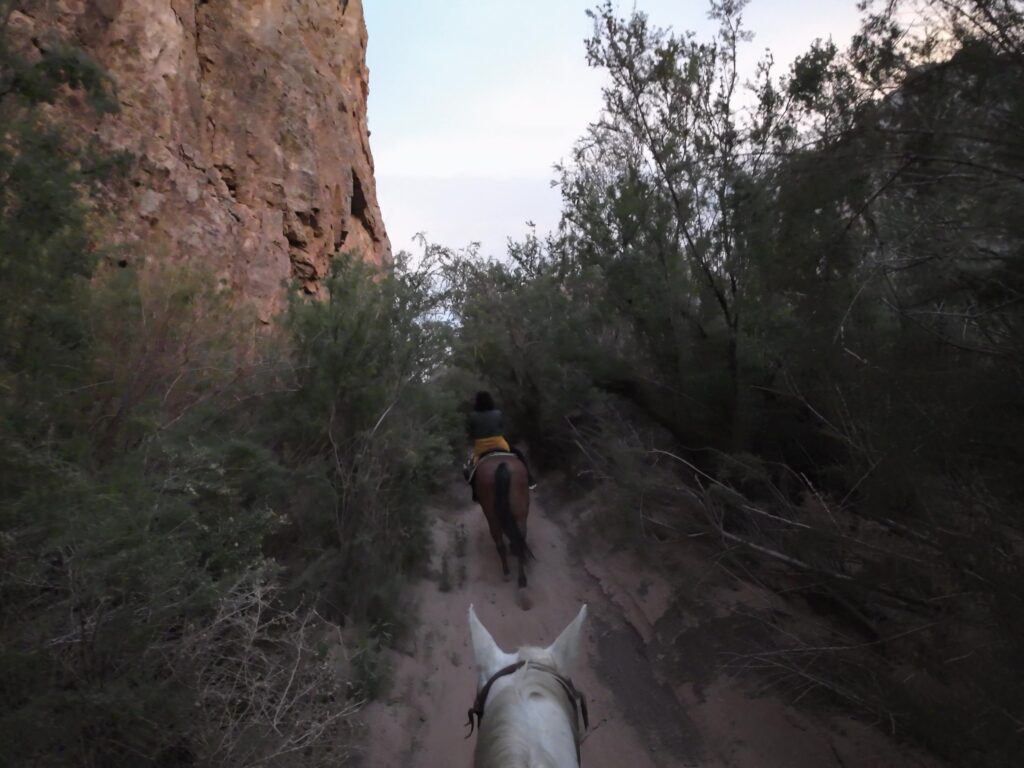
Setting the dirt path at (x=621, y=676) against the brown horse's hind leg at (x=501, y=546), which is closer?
the dirt path at (x=621, y=676)

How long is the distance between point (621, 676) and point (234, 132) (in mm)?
10915

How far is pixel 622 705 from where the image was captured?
24.5ft

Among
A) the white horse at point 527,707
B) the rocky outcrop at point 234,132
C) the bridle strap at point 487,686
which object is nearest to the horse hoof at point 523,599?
the rocky outcrop at point 234,132

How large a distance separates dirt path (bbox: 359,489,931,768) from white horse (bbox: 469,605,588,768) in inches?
86.3

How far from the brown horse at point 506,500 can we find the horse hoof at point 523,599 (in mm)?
66

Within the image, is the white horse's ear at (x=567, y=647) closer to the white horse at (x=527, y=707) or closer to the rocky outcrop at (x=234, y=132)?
the white horse at (x=527, y=707)

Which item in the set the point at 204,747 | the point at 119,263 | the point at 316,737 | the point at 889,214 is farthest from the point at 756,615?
the point at 119,263

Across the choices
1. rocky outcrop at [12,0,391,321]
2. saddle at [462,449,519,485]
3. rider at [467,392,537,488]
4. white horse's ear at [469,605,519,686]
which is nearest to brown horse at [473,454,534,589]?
saddle at [462,449,519,485]

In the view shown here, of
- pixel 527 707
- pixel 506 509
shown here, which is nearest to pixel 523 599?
pixel 506 509

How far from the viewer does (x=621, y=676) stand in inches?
314

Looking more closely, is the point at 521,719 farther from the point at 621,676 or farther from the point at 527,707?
the point at 621,676

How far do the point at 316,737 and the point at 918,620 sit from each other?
401 cm

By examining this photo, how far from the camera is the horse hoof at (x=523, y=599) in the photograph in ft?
30.3

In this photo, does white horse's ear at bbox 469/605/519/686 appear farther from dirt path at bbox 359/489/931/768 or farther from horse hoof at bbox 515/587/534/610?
horse hoof at bbox 515/587/534/610
